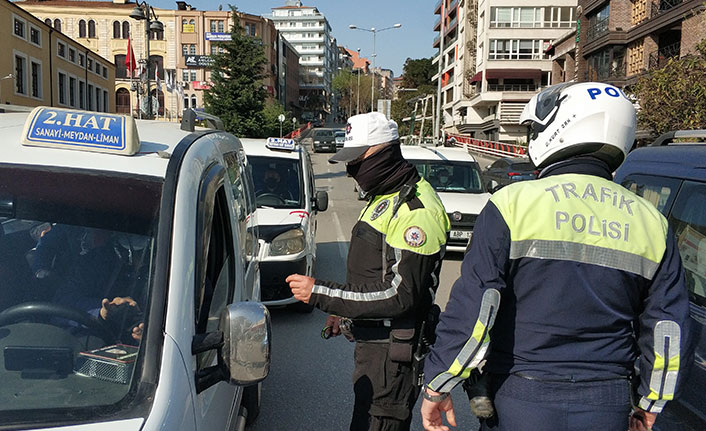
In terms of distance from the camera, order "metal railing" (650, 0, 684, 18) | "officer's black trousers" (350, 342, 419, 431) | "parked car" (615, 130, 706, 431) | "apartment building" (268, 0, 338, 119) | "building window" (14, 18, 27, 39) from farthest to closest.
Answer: "apartment building" (268, 0, 338, 119), "building window" (14, 18, 27, 39), "metal railing" (650, 0, 684, 18), "parked car" (615, 130, 706, 431), "officer's black trousers" (350, 342, 419, 431)

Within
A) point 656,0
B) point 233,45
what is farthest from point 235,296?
point 656,0

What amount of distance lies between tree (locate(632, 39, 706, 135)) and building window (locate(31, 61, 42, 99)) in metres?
35.4

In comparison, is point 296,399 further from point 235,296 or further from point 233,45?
point 233,45

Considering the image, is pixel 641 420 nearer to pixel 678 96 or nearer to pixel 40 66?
pixel 678 96

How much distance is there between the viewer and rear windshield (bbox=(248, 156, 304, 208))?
7.58 metres

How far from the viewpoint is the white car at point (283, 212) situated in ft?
21.4

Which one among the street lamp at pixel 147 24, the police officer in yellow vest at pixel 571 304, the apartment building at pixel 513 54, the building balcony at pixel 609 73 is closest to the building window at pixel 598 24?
the building balcony at pixel 609 73

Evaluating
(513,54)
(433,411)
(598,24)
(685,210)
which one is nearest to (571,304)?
(433,411)

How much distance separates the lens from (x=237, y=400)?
3016 mm

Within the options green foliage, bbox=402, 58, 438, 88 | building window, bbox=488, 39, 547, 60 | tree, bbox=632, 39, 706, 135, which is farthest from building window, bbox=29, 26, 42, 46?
green foliage, bbox=402, 58, 438, 88

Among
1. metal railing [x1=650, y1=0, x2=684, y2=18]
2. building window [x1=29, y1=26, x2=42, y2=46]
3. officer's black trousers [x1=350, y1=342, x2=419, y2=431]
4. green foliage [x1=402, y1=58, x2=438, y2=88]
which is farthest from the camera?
green foliage [x1=402, y1=58, x2=438, y2=88]

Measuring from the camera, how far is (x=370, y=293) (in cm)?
267

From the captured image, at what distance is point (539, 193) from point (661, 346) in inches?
25.6

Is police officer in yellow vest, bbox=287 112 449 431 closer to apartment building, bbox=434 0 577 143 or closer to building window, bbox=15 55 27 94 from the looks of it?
building window, bbox=15 55 27 94
